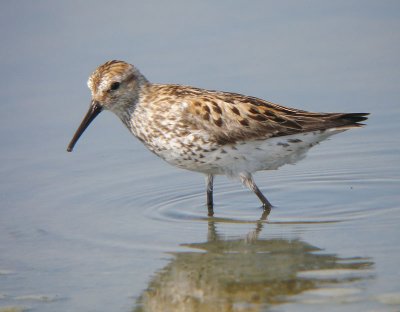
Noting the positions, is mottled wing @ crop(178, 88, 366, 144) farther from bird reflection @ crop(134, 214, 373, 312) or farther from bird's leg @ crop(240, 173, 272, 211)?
bird reflection @ crop(134, 214, 373, 312)

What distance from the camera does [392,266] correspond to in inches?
341

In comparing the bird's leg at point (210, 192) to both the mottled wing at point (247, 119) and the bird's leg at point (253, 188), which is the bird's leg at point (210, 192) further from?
the mottled wing at point (247, 119)

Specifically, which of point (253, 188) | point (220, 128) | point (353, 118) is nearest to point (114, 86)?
point (220, 128)

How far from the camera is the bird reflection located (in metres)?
8.20

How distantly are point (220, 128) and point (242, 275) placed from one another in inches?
108

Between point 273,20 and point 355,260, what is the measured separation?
27.3 ft

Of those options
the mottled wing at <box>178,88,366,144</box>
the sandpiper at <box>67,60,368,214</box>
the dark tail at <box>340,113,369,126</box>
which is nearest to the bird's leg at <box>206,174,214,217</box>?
the sandpiper at <box>67,60,368,214</box>

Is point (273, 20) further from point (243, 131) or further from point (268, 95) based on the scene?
point (243, 131)

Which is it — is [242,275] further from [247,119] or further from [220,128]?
[247,119]

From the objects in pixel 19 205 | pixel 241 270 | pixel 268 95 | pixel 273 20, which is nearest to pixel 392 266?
pixel 241 270

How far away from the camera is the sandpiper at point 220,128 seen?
11.1 metres

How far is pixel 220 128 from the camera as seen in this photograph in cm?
1109

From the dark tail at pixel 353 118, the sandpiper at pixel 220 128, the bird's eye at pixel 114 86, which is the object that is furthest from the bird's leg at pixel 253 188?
the bird's eye at pixel 114 86

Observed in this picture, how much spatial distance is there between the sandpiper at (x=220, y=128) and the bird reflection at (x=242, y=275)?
1.53 meters
